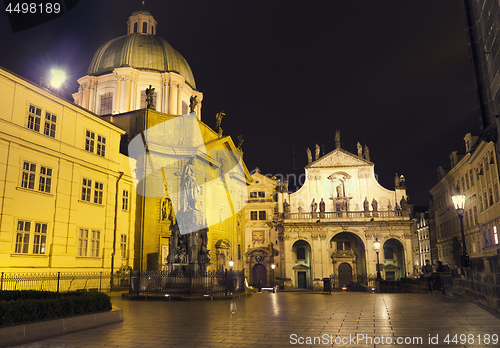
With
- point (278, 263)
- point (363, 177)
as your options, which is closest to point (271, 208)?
point (278, 263)

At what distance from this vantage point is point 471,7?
12.6m

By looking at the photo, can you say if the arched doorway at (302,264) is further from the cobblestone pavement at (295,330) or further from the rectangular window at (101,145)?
the cobblestone pavement at (295,330)

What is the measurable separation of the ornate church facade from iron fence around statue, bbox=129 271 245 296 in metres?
37.3

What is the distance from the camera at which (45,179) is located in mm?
22875

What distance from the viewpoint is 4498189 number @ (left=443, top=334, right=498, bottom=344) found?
7323 millimetres

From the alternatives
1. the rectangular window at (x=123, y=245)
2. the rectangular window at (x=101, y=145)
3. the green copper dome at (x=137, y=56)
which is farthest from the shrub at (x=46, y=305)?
the green copper dome at (x=137, y=56)

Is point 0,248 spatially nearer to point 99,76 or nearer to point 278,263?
point 99,76

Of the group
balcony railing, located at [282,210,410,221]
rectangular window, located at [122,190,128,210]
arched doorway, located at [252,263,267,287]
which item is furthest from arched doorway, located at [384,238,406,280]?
rectangular window, located at [122,190,128,210]

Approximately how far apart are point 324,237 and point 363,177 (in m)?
11.1

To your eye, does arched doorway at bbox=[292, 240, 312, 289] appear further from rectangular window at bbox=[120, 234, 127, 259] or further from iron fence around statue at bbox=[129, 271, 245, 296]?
A: iron fence around statue at bbox=[129, 271, 245, 296]

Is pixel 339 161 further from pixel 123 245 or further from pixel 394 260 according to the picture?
pixel 123 245

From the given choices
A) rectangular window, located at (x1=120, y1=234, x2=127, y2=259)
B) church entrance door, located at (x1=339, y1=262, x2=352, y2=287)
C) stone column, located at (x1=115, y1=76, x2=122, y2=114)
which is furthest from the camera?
church entrance door, located at (x1=339, y1=262, x2=352, y2=287)

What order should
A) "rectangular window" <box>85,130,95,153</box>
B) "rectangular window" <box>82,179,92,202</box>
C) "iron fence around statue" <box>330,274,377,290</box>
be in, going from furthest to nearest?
"iron fence around statue" <box>330,274,377,290</box>, "rectangular window" <box>85,130,95,153</box>, "rectangular window" <box>82,179,92,202</box>

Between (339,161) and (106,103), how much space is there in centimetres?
3518
